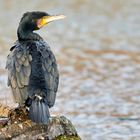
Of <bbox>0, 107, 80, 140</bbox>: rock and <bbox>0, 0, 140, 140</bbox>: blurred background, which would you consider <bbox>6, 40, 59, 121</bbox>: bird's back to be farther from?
<bbox>0, 0, 140, 140</bbox>: blurred background

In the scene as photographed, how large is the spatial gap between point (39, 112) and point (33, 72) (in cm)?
67

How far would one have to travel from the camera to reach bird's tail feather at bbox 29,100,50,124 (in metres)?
A: 8.41

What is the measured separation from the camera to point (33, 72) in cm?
890

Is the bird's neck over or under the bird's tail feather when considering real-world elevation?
over

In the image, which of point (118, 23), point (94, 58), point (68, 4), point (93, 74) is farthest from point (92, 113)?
point (68, 4)

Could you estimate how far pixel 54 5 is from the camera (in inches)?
889

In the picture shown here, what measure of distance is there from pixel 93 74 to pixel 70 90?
4.18ft

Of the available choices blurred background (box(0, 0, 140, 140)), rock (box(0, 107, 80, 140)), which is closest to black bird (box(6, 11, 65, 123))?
rock (box(0, 107, 80, 140))

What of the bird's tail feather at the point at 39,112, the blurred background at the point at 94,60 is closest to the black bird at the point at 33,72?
the bird's tail feather at the point at 39,112

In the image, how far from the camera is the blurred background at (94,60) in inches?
513

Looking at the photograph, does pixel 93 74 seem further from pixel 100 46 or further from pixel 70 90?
pixel 100 46

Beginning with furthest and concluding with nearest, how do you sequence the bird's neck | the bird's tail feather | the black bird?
the bird's neck, the black bird, the bird's tail feather

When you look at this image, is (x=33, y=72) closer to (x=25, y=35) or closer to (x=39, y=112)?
(x=39, y=112)

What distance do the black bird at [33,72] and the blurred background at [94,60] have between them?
1110mm
